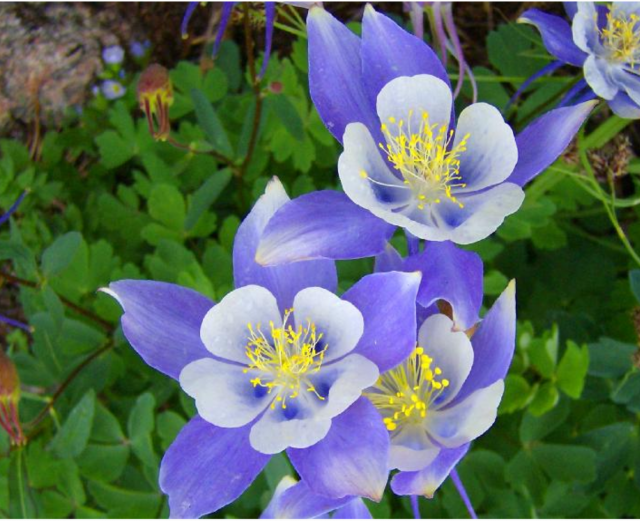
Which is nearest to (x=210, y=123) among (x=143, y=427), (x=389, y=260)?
(x=143, y=427)

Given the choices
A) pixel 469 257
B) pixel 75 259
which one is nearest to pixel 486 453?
pixel 469 257

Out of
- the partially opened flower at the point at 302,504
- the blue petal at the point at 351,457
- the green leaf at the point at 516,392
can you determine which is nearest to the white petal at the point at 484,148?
the blue petal at the point at 351,457

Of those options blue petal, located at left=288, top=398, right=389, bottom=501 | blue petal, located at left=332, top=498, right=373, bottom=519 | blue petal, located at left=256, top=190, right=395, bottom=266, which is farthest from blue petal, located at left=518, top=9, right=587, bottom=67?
blue petal, located at left=332, top=498, right=373, bottom=519

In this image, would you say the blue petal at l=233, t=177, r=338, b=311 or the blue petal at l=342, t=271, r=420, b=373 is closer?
the blue petal at l=342, t=271, r=420, b=373

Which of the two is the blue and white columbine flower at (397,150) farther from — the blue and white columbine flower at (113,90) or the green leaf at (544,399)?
the blue and white columbine flower at (113,90)

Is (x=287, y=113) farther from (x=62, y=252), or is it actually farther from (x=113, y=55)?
(x=113, y=55)

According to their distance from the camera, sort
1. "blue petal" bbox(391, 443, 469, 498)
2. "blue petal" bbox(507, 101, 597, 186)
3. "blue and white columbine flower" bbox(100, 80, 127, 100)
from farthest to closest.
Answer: "blue and white columbine flower" bbox(100, 80, 127, 100) < "blue petal" bbox(507, 101, 597, 186) < "blue petal" bbox(391, 443, 469, 498)

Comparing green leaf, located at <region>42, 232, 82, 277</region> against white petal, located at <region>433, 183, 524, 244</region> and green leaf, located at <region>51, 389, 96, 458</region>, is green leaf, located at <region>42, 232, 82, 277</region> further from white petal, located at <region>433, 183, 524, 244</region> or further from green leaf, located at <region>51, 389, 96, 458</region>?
white petal, located at <region>433, 183, 524, 244</region>
